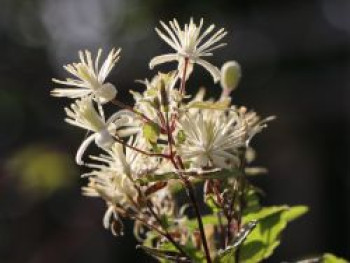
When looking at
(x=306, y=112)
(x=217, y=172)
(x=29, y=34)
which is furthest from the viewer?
(x=29, y=34)

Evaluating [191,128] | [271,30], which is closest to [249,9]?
[271,30]


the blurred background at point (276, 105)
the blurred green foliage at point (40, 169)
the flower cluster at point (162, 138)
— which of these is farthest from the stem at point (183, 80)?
the blurred background at point (276, 105)

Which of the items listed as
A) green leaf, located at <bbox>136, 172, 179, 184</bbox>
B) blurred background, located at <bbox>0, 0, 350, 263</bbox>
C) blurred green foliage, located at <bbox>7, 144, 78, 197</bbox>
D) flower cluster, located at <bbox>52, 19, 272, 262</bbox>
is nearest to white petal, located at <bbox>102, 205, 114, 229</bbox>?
flower cluster, located at <bbox>52, 19, 272, 262</bbox>

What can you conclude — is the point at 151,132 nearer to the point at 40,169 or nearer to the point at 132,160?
the point at 132,160

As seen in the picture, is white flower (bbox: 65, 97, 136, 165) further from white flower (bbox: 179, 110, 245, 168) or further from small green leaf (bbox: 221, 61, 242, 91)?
small green leaf (bbox: 221, 61, 242, 91)

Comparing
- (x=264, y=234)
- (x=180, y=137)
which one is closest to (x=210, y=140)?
(x=180, y=137)

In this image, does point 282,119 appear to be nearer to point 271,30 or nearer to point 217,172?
point 271,30
